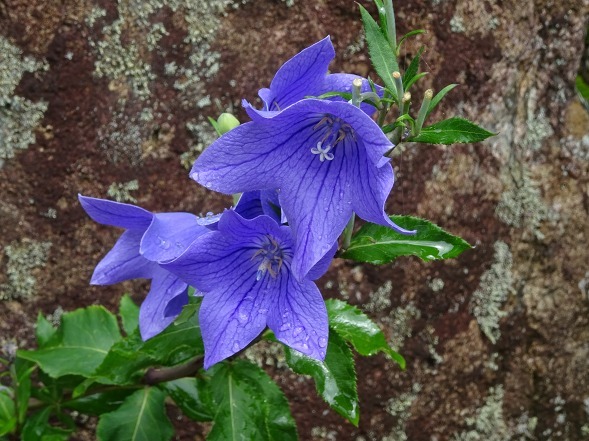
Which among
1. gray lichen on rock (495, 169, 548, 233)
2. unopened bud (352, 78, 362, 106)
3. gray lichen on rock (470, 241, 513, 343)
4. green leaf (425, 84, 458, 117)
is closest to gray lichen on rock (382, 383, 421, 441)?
gray lichen on rock (470, 241, 513, 343)

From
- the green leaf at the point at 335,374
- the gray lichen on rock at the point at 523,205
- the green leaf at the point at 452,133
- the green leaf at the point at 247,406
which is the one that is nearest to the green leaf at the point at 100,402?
the green leaf at the point at 247,406

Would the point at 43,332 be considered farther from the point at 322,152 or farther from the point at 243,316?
the point at 322,152

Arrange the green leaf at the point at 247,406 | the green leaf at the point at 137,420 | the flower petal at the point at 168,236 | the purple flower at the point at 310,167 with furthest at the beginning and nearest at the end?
1. the green leaf at the point at 137,420
2. the green leaf at the point at 247,406
3. the flower petal at the point at 168,236
4. the purple flower at the point at 310,167

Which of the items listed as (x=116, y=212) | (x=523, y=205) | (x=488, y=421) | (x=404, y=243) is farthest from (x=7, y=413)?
(x=523, y=205)

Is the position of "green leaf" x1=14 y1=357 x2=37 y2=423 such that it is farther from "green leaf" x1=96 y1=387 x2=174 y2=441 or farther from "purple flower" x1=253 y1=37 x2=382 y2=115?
"purple flower" x1=253 y1=37 x2=382 y2=115

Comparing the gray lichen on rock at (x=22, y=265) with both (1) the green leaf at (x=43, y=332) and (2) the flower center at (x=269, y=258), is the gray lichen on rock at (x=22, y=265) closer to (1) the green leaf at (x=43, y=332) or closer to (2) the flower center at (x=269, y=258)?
(1) the green leaf at (x=43, y=332)

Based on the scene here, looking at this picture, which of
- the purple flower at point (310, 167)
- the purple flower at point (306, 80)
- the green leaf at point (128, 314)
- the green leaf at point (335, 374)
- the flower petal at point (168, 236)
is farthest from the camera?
the green leaf at point (128, 314)

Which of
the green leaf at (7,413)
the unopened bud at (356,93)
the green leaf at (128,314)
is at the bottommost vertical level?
the green leaf at (7,413)

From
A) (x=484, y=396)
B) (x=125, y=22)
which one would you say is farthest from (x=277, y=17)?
(x=484, y=396)
